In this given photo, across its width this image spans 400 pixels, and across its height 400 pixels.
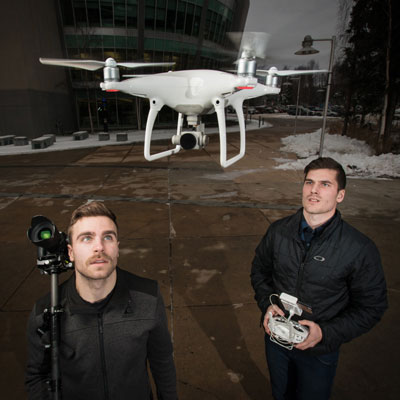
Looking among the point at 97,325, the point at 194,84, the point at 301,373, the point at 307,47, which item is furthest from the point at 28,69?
the point at 301,373

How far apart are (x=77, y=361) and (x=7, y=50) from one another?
26.9m

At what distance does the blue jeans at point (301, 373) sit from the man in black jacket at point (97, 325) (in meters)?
1.11

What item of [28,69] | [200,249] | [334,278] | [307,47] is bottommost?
[200,249]

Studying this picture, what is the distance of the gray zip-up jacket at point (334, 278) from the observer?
1951 millimetres

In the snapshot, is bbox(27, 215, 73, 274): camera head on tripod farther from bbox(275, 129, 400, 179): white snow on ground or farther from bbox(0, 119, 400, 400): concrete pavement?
bbox(275, 129, 400, 179): white snow on ground

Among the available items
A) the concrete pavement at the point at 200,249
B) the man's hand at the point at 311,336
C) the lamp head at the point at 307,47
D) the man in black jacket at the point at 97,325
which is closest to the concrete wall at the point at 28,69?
the concrete pavement at the point at 200,249

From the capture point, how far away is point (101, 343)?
1.63m

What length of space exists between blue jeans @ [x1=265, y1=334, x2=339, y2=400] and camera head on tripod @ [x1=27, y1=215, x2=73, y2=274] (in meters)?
1.80

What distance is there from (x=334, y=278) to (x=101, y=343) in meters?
1.61

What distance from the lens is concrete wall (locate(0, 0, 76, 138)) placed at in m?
20.9

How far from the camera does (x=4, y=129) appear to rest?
74.0ft

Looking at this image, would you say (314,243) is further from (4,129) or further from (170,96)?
(4,129)

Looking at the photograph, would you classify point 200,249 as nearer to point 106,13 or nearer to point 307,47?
point 307,47

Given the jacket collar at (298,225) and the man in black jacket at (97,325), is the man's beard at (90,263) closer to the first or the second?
the man in black jacket at (97,325)
